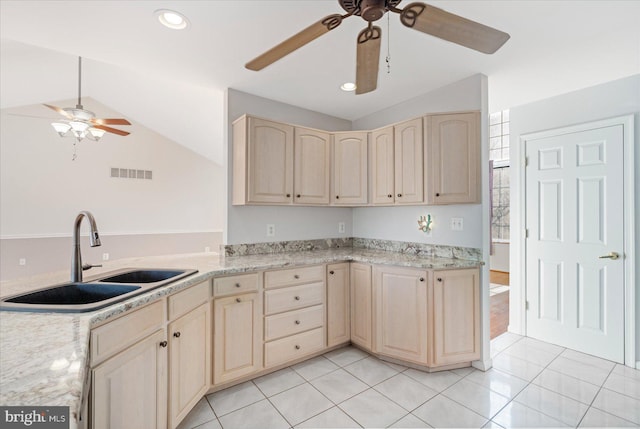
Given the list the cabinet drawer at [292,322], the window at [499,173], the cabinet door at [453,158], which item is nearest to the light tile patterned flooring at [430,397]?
the cabinet drawer at [292,322]

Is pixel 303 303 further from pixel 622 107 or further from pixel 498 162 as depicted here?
pixel 498 162

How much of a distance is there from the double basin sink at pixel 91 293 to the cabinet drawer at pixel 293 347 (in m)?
0.93

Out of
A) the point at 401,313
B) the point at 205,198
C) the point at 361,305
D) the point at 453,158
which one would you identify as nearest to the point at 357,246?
the point at 361,305

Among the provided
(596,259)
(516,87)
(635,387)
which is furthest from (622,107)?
(635,387)

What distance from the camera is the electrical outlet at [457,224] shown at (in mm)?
2529

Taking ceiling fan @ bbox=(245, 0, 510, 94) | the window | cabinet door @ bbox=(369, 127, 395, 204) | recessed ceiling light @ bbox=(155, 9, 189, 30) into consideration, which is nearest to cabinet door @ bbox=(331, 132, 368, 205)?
cabinet door @ bbox=(369, 127, 395, 204)

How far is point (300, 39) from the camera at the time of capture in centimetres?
131

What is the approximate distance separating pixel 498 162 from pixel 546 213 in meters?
3.60

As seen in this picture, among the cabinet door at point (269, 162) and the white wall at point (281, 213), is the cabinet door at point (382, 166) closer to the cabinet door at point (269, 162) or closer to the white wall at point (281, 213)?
the white wall at point (281, 213)

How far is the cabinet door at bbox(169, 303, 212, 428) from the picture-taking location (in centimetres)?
160

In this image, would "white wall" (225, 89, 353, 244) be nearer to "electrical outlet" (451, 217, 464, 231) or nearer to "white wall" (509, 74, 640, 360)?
"electrical outlet" (451, 217, 464, 231)

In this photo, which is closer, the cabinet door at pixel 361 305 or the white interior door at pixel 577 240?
the white interior door at pixel 577 240

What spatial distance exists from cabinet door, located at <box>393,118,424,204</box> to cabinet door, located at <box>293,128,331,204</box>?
2.36 feet

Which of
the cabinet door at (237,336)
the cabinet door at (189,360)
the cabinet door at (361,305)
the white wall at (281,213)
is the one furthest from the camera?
the white wall at (281,213)
